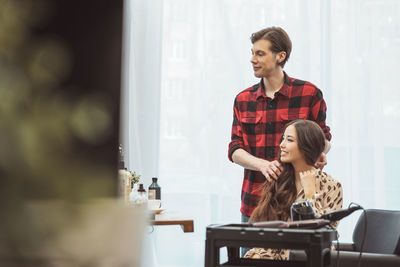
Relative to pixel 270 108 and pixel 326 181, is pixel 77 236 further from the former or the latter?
pixel 270 108

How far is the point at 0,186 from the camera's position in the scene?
0.22m

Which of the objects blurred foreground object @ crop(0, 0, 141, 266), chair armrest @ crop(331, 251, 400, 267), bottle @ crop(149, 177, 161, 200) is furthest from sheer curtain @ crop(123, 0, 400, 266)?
blurred foreground object @ crop(0, 0, 141, 266)

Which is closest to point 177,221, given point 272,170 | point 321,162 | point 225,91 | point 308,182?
point 272,170

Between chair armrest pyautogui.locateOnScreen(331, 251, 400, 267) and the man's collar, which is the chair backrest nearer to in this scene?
chair armrest pyautogui.locateOnScreen(331, 251, 400, 267)

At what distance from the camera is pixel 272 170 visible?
88.5 inches

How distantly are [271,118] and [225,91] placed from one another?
1.44m

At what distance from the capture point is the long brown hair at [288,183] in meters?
2.30

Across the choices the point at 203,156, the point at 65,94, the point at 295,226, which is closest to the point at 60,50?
the point at 65,94

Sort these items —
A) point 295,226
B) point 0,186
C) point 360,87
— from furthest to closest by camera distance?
point 360,87 < point 295,226 < point 0,186

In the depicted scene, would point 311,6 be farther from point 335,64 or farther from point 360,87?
point 360,87

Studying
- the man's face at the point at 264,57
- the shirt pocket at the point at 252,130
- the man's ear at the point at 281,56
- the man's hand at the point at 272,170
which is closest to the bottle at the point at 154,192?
the shirt pocket at the point at 252,130

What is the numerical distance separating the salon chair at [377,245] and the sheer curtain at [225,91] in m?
1.31

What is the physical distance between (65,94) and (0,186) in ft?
0.18

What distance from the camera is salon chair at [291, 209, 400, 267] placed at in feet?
6.64
